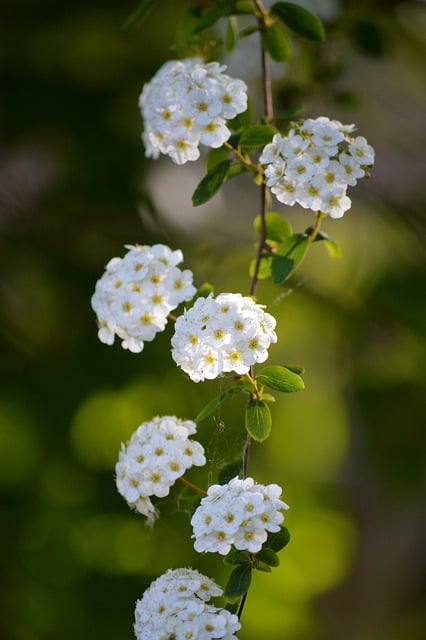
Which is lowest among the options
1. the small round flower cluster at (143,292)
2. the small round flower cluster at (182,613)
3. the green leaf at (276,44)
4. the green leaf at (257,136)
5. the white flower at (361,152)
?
the small round flower cluster at (182,613)

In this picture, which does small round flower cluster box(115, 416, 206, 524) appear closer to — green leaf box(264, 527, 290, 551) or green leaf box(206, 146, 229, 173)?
green leaf box(264, 527, 290, 551)

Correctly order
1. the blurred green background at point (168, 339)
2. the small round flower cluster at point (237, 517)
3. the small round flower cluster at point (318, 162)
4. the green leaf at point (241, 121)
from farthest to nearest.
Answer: the blurred green background at point (168, 339) < the green leaf at point (241, 121) < the small round flower cluster at point (318, 162) < the small round flower cluster at point (237, 517)

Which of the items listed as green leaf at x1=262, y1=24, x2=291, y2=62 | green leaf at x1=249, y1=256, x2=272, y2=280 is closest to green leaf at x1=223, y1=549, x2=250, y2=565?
green leaf at x1=249, y1=256, x2=272, y2=280

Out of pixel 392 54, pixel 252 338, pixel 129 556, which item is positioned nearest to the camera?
pixel 252 338

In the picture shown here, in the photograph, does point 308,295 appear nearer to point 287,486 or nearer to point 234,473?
point 287,486

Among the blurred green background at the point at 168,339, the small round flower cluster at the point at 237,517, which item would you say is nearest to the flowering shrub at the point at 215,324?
the small round flower cluster at the point at 237,517

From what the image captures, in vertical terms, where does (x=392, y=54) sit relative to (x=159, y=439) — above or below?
above

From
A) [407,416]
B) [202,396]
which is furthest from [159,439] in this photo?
[407,416]

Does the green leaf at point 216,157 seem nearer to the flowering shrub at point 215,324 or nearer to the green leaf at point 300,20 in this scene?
the flowering shrub at point 215,324
